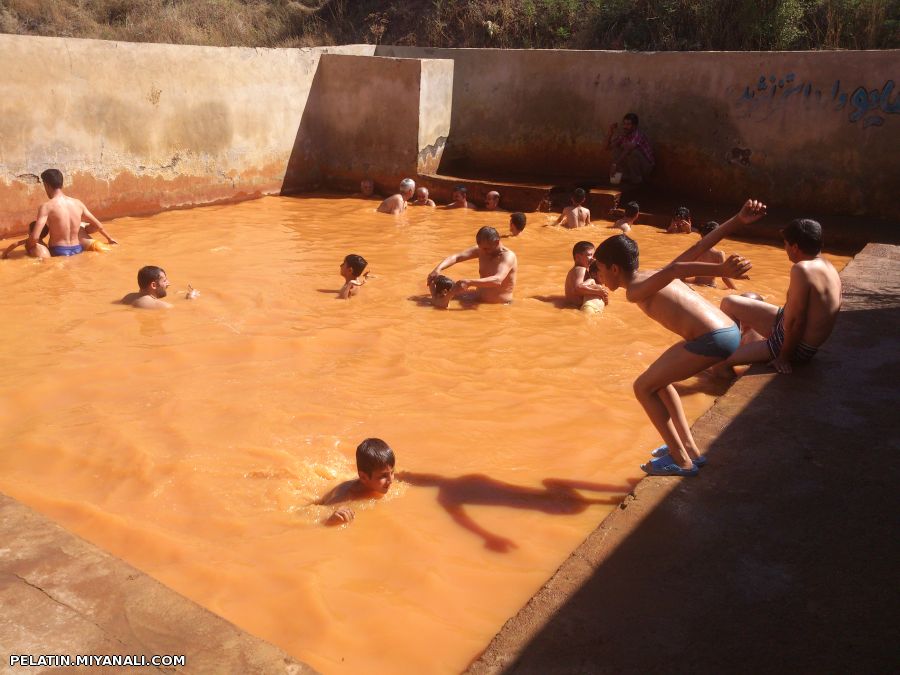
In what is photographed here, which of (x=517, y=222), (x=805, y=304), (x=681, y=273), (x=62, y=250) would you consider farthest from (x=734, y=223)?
(x=62, y=250)

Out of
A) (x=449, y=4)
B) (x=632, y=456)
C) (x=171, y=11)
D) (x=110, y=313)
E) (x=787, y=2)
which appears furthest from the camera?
(x=171, y=11)

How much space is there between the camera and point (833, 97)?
1098cm

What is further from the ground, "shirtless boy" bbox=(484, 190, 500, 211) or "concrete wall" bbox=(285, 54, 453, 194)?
"concrete wall" bbox=(285, 54, 453, 194)

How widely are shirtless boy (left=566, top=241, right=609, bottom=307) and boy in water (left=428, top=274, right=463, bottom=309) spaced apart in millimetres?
1072

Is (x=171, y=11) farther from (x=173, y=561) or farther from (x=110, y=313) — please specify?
(x=173, y=561)

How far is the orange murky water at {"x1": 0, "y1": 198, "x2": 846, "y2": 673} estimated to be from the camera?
335 centimetres

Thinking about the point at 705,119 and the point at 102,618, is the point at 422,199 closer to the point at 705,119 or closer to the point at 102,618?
the point at 705,119

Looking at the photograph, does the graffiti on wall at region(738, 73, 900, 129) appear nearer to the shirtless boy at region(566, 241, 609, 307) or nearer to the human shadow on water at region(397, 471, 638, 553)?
the shirtless boy at region(566, 241, 609, 307)

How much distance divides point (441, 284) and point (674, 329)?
3502 mm

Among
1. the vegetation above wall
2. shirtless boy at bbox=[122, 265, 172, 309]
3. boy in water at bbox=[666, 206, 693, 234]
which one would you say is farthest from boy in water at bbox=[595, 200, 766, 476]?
the vegetation above wall

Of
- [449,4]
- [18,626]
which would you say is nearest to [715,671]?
[18,626]

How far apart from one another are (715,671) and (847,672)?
41 centimetres

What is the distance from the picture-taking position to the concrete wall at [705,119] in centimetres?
1091

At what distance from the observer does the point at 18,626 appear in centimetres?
249
